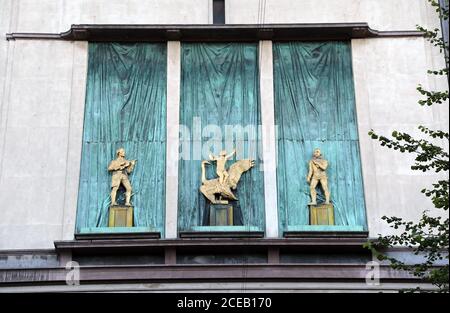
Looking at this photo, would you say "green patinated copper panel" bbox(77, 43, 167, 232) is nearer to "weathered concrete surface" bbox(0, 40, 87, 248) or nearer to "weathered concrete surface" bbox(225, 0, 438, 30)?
"weathered concrete surface" bbox(0, 40, 87, 248)

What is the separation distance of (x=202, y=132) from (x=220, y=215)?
2313 millimetres

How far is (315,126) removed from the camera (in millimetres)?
21453

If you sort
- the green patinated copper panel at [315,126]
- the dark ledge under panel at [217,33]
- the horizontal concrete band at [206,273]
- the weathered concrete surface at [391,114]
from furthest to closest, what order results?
the dark ledge under panel at [217,33] → the green patinated copper panel at [315,126] → the weathered concrete surface at [391,114] → the horizontal concrete band at [206,273]

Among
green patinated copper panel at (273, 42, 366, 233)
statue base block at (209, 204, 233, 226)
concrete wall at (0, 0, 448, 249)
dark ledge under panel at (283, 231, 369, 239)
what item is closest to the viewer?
dark ledge under panel at (283, 231, 369, 239)

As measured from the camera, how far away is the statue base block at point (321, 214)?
20281 mm

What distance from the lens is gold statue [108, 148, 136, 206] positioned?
20.5 metres

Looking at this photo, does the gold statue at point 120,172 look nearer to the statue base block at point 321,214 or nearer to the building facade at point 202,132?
the building facade at point 202,132

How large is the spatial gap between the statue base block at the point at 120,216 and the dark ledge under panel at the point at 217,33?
4.78 metres

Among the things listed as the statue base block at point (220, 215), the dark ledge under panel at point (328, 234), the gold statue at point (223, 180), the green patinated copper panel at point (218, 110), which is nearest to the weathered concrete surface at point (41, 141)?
the green patinated copper panel at point (218, 110)

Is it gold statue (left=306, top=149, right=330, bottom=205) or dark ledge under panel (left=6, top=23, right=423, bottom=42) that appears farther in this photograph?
dark ledge under panel (left=6, top=23, right=423, bottom=42)

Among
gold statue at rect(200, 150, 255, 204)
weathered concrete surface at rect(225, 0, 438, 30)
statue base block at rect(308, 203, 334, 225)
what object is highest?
weathered concrete surface at rect(225, 0, 438, 30)

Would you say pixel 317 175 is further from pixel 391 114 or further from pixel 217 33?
pixel 217 33

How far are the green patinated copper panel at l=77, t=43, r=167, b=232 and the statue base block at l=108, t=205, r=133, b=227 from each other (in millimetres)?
132

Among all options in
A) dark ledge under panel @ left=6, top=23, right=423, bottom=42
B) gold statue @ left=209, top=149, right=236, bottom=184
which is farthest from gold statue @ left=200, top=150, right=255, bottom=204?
dark ledge under panel @ left=6, top=23, right=423, bottom=42
